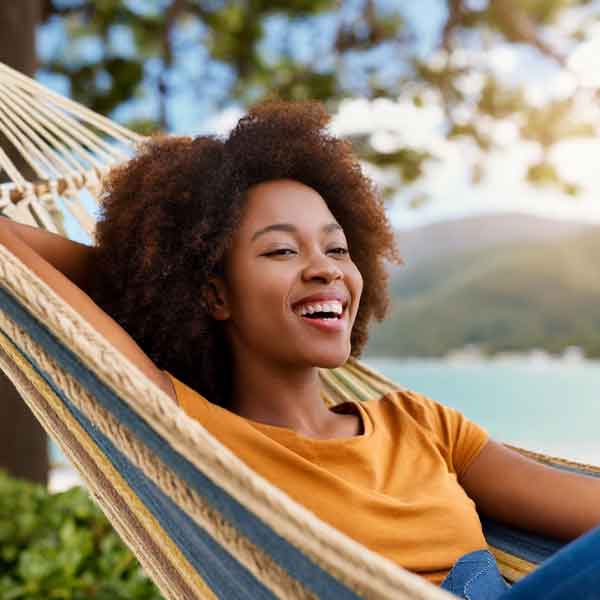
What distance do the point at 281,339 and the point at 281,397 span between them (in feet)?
0.35

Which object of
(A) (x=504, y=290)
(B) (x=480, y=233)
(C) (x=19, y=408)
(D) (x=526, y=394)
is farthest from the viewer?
(A) (x=504, y=290)

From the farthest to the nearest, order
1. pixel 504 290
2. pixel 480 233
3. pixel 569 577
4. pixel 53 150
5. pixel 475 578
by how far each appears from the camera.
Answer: pixel 504 290 → pixel 480 233 → pixel 53 150 → pixel 475 578 → pixel 569 577

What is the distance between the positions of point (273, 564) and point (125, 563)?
1807mm

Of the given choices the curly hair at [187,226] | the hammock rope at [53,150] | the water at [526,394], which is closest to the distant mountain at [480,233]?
the water at [526,394]

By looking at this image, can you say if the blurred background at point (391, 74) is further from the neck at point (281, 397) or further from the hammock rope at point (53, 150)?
the neck at point (281, 397)

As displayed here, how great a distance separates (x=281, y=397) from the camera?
4.69ft

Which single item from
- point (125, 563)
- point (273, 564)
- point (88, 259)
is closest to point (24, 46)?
point (125, 563)

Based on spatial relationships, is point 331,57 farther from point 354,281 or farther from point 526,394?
point 526,394

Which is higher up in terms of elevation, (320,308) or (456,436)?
(320,308)

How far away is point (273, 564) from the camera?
0.90 meters

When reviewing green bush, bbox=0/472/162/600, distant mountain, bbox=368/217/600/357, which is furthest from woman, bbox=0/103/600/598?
distant mountain, bbox=368/217/600/357

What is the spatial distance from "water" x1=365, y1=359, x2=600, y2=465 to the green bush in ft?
31.3

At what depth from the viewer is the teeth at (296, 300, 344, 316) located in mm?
1368

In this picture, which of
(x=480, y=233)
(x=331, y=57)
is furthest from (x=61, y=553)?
(x=480, y=233)
